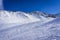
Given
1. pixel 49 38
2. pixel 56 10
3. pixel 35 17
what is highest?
pixel 56 10

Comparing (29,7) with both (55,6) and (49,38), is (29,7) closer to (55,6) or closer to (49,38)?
(55,6)

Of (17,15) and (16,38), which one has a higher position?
Result: (17,15)

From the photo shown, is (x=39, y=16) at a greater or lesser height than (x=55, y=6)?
lesser

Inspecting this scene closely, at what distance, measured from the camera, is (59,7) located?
2164 millimetres

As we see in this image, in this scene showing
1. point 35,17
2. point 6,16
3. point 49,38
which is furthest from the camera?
point 35,17

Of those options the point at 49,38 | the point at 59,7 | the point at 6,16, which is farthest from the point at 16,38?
the point at 59,7

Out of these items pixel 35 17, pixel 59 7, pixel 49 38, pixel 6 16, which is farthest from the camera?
pixel 59 7

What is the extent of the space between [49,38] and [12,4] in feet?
4.36

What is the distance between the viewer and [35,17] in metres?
1.91

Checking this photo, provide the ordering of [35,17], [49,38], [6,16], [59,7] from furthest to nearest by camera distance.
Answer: [59,7] → [35,17] → [6,16] → [49,38]

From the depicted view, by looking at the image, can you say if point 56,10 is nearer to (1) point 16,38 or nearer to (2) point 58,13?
(2) point 58,13

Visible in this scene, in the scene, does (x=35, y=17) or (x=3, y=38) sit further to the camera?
(x=35, y=17)

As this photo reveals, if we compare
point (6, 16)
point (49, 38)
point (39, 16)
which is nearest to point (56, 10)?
point (39, 16)

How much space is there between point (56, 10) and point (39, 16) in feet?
1.44
